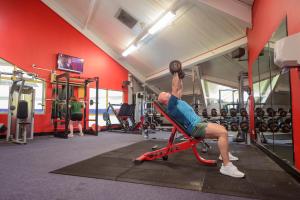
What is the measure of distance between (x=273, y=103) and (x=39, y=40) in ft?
19.9

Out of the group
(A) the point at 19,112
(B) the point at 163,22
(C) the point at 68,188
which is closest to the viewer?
(C) the point at 68,188

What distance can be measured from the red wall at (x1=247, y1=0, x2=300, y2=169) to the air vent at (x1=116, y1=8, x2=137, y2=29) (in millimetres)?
3226

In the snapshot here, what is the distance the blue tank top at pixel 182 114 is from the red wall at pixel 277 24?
1003mm

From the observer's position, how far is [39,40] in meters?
5.84

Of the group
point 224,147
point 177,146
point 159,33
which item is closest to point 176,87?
point 177,146

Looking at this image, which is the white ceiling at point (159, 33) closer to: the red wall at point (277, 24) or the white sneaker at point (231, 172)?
the red wall at point (277, 24)

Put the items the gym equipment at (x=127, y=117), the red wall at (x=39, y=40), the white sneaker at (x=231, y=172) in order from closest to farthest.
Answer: the white sneaker at (x=231, y=172) < the red wall at (x=39, y=40) < the gym equipment at (x=127, y=117)

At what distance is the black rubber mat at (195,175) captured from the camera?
1.68 metres

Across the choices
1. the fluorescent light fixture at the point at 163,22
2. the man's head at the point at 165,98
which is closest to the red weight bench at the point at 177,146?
the man's head at the point at 165,98

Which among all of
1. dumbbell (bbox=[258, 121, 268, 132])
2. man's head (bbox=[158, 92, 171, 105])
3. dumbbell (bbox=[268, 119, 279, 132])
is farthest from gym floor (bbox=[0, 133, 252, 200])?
dumbbell (bbox=[258, 121, 268, 132])

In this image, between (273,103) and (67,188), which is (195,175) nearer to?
(67,188)

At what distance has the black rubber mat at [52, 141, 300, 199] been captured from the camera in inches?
66.2

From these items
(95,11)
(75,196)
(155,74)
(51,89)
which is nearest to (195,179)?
(75,196)

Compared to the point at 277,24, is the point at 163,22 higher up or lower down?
higher up
